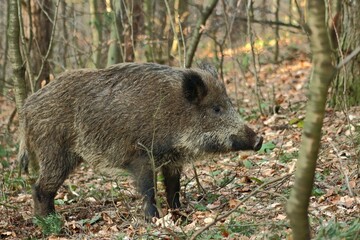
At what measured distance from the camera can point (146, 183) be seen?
5.94m

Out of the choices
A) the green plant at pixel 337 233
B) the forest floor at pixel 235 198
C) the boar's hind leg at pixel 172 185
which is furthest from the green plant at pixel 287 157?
the green plant at pixel 337 233

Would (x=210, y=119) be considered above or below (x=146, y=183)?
above

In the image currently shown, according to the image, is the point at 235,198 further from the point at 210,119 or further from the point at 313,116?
the point at 313,116

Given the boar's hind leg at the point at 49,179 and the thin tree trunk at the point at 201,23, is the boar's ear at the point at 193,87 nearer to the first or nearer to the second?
the boar's hind leg at the point at 49,179

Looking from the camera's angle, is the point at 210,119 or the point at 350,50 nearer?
the point at 210,119

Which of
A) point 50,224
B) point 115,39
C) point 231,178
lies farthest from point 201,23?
point 50,224

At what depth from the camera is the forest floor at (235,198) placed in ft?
14.5

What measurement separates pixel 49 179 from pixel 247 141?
2129 mm

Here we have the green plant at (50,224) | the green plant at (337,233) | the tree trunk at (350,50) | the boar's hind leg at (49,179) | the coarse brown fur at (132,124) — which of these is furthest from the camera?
the tree trunk at (350,50)

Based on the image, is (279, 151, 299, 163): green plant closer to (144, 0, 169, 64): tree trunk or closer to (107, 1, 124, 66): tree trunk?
(107, 1, 124, 66): tree trunk

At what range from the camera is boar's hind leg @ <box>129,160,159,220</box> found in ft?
19.2

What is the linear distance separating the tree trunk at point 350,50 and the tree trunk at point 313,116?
18.2 feet

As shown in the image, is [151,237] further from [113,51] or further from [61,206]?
[113,51]

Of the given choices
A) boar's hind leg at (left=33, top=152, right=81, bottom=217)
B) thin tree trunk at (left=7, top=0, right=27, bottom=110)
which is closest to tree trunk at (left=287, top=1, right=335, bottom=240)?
boar's hind leg at (left=33, top=152, right=81, bottom=217)
